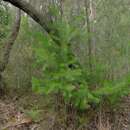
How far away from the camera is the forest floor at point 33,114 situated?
506cm

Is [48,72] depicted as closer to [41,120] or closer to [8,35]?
[41,120]

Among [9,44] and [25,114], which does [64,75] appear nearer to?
[25,114]

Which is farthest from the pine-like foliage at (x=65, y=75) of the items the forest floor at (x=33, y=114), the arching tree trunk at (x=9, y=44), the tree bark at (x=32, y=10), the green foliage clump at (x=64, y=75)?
the arching tree trunk at (x=9, y=44)

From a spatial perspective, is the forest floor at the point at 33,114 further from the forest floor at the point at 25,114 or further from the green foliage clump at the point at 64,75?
the green foliage clump at the point at 64,75

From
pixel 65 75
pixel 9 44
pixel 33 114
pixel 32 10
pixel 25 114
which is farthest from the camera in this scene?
pixel 9 44

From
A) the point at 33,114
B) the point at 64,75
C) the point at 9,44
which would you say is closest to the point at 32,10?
the point at 9,44

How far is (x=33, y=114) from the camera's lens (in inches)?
199

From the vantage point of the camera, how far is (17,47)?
6848mm

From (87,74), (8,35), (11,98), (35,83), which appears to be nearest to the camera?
(35,83)

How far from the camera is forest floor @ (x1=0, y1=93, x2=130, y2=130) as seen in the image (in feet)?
16.6

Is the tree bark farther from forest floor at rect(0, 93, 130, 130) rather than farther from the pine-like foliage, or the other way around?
forest floor at rect(0, 93, 130, 130)

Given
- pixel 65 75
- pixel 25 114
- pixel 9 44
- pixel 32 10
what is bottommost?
pixel 25 114

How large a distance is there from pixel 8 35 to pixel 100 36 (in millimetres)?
2458

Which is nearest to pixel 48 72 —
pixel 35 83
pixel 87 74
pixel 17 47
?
pixel 35 83
